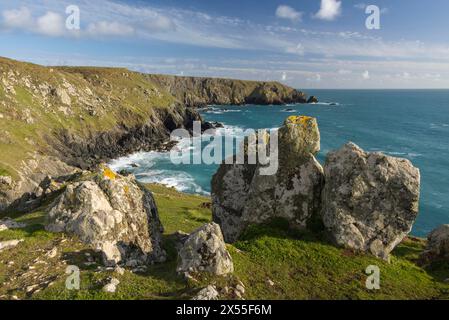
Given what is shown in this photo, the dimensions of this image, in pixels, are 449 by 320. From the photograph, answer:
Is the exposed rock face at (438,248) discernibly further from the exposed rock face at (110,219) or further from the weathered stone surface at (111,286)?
the weathered stone surface at (111,286)

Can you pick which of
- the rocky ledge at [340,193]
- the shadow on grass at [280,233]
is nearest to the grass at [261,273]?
the shadow on grass at [280,233]

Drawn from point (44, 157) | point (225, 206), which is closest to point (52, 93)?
point (44, 157)

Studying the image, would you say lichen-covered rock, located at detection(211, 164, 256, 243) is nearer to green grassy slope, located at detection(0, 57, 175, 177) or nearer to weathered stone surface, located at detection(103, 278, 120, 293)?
weathered stone surface, located at detection(103, 278, 120, 293)

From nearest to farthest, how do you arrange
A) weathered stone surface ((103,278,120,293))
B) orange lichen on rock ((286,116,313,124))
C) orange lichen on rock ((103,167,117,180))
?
weathered stone surface ((103,278,120,293)), orange lichen on rock ((103,167,117,180)), orange lichen on rock ((286,116,313,124))

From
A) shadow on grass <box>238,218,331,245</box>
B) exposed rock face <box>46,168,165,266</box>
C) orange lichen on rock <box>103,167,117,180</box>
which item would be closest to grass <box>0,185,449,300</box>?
shadow on grass <box>238,218,331,245</box>

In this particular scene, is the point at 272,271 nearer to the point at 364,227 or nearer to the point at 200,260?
the point at 200,260

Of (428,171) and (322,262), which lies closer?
(322,262)
